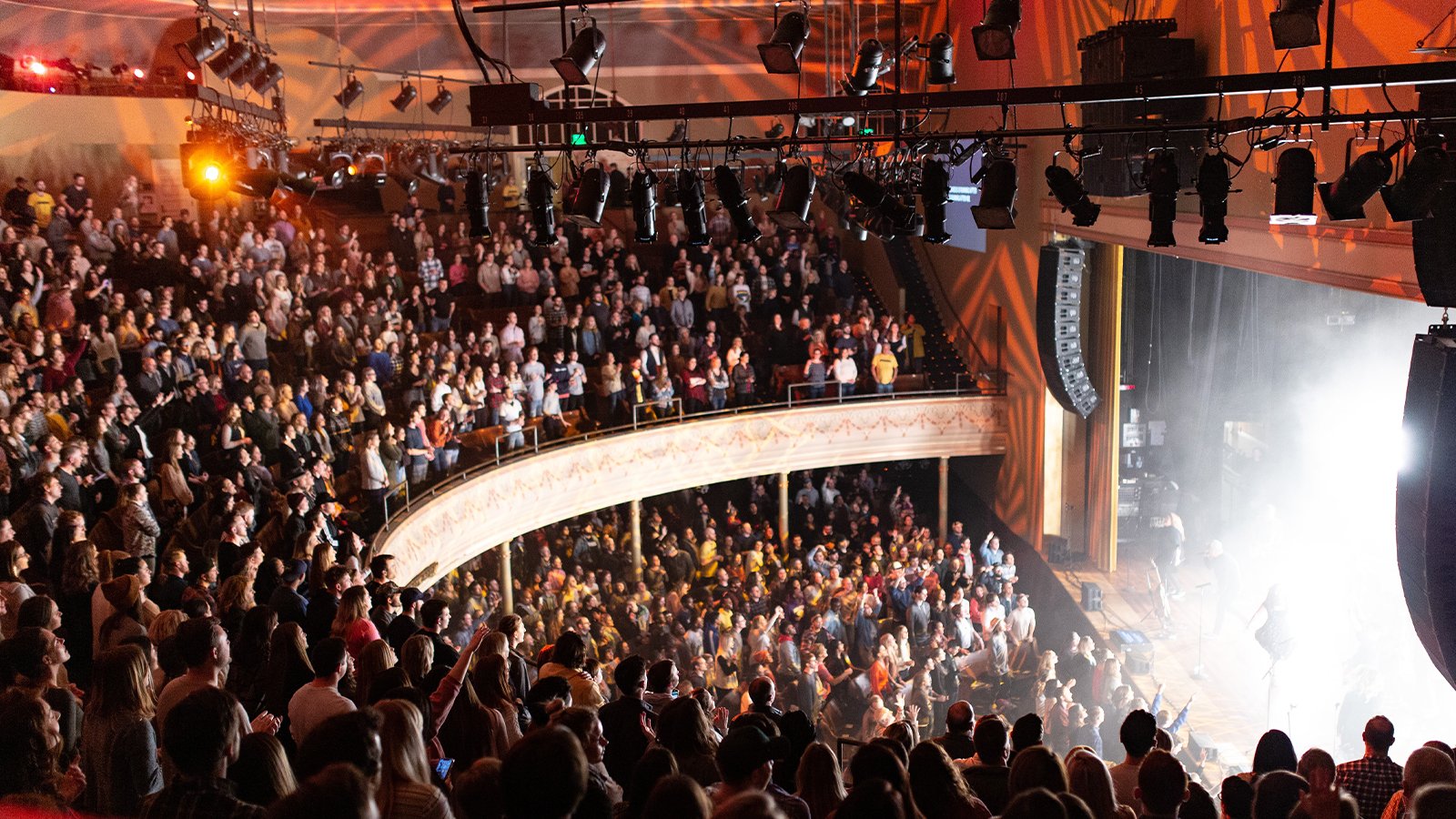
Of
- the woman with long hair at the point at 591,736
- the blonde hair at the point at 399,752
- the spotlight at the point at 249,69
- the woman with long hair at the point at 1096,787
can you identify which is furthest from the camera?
the spotlight at the point at 249,69

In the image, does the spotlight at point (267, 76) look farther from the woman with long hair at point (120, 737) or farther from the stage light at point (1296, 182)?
the stage light at point (1296, 182)

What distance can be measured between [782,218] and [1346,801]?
492cm

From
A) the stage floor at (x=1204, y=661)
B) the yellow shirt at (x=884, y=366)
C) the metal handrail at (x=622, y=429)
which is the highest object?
the yellow shirt at (x=884, y=366)

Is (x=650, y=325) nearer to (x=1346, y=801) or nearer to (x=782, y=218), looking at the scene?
(x=782, y=218)

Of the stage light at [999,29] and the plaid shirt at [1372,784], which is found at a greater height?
the stage light at [999,29]

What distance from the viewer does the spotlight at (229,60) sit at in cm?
1017

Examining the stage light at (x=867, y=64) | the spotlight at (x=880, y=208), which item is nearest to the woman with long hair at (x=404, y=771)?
the spotlight at (x=880, y=208)

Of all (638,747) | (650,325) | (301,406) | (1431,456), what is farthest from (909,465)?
(638,747)

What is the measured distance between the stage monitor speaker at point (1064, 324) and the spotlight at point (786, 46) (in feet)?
27.5

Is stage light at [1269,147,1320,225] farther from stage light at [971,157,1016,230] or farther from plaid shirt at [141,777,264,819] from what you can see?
plaid shirt at [141,777,264,819]

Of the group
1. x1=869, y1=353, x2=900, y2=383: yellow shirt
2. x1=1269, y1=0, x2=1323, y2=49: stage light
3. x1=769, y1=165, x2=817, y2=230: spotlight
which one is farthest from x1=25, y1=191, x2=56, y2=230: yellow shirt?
x1=1269, y1=0, x2=1323, y2=49: stage light

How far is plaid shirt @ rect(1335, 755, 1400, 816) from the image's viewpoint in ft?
16.1

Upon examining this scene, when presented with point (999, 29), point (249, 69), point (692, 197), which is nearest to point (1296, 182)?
point (999, 29)

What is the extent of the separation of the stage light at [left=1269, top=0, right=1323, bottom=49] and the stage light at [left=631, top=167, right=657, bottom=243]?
3639 mm
